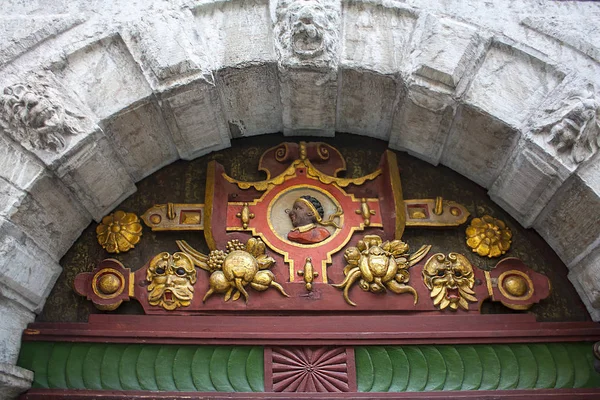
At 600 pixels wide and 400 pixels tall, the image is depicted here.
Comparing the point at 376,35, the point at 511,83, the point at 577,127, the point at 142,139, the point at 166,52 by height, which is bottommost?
the point at 577,127

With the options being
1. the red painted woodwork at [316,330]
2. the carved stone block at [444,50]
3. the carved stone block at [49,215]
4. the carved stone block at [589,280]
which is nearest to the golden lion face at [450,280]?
the red painted woodwork at [316,330]

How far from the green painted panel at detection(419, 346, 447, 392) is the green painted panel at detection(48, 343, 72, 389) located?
137 centimetres

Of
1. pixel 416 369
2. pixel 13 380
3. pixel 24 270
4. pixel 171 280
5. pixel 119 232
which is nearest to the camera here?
pixel 13 380

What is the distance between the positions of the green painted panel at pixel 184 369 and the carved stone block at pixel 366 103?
1162 mm

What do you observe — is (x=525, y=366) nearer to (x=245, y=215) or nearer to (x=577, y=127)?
(x=577, y=127)

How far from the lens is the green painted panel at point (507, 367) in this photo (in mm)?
2531

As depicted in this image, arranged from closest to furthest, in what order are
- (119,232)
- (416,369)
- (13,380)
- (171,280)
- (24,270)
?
1. (13,380)
2. (24,270)
3. (416,369)
4. (171,280)
5. (119,232)

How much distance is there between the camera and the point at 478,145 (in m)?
2.72

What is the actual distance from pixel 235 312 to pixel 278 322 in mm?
182

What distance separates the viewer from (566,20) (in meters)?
2.64

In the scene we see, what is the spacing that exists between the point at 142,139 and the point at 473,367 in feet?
5.26

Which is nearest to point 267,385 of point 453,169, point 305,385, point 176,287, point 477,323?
point 305,385

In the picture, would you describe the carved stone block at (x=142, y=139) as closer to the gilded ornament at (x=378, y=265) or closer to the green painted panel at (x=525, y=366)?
the gilded ornament at (x=378, y=265)

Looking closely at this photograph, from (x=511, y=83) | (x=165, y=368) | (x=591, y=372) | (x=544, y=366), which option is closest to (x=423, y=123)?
(x=511, y=83)
